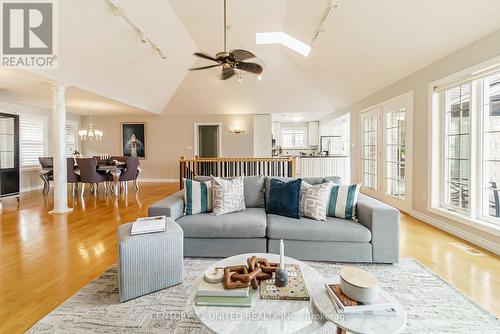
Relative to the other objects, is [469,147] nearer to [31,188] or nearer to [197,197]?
[197,197]

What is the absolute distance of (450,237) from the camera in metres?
3.25

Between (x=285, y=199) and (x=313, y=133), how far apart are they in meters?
8.34

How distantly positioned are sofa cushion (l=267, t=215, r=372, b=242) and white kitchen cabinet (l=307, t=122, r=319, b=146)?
8.39 metres

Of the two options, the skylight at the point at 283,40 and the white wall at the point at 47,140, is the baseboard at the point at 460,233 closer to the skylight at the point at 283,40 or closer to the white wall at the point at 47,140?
the skylight at the point at 283,40

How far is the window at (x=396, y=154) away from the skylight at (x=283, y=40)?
2.29 m

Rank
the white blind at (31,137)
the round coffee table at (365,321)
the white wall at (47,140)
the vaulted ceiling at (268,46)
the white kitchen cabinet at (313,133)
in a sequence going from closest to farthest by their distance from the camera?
the round coffee table at (365,321)
the vaulted ceiling at (268,46)
the white wall at (47,140)
the white blind at (31,137)
the white kitchen cabinet at (313,133)

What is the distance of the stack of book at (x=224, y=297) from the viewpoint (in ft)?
3.98

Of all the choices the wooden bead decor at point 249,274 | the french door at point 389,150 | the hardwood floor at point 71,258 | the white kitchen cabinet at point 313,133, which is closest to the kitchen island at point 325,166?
the french door at point 389,150

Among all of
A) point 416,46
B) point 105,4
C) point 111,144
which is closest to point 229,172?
point 105,4

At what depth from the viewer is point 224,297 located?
1.23 meters

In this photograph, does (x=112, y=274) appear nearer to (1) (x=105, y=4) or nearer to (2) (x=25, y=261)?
(2) (x=25, y=261)

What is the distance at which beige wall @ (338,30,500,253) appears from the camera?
2.85 meters

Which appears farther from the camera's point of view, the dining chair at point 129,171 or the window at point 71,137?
the window at point 71,137

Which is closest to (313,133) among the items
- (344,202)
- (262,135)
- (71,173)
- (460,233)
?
(262,135)
